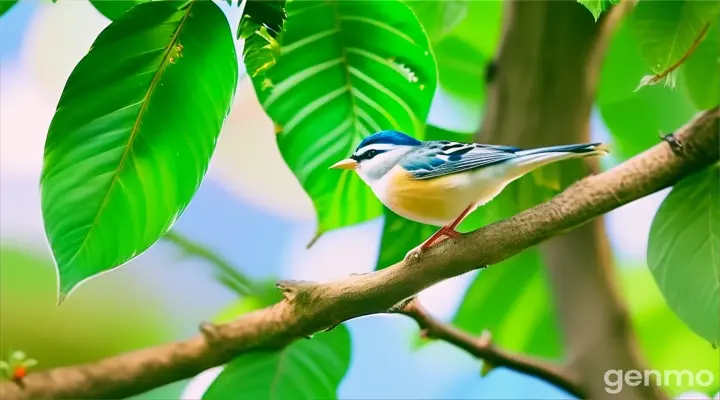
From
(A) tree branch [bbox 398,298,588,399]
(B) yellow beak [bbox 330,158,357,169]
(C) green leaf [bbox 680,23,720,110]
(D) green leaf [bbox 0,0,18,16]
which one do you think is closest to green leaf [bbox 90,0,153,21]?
(D) green leaf [bbox 0,0,18,16]

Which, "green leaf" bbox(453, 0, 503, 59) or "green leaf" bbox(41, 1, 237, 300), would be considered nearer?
"green leaf" bbox(41, 1, 237, 300)

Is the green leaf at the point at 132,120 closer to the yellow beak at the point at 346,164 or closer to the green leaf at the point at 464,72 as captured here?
the yellow beak at the point at 346,164

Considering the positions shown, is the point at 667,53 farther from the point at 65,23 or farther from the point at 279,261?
the point at 65,23

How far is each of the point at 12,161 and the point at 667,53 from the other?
0.49 meters

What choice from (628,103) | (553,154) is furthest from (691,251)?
(628,103)

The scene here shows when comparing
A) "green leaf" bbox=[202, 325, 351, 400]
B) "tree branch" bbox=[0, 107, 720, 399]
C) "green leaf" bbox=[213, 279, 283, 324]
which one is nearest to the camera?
"tree branch" bbox=[0, 107, 720, 399]

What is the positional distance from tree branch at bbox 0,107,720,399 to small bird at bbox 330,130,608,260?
0.06 feet

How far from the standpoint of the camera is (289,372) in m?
0.48

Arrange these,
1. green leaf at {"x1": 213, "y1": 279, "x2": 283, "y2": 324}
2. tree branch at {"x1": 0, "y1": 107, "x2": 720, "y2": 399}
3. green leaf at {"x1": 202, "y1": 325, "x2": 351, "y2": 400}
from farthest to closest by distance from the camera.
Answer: green leaf at {"x1": 213, "y1": 279, "x2": 283, "y2": 324} → green leaf at {"x1": 202, "y1": 325, "x2": 351, "y2": 400} → tree branch at {"x1": 0, "y1": 107, "x2": 720, "y2": 399}

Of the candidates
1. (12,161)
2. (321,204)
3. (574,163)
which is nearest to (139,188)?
(321,204)

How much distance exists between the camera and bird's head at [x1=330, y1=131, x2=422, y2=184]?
0.41 m

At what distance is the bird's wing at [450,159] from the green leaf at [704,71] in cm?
22

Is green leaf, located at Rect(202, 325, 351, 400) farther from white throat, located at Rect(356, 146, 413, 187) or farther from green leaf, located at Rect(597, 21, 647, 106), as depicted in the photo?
green leaf, located at Rect(597, 21, 647, 106)

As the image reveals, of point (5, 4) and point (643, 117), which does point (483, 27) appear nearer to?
point (643, 117)
